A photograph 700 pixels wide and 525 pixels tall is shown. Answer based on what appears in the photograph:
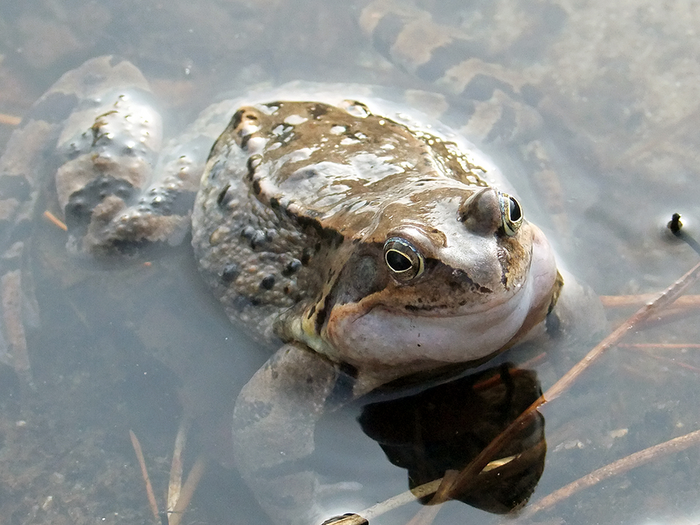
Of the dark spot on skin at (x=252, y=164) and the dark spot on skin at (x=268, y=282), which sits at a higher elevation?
the dark spot on skin at (x=252, y=164)

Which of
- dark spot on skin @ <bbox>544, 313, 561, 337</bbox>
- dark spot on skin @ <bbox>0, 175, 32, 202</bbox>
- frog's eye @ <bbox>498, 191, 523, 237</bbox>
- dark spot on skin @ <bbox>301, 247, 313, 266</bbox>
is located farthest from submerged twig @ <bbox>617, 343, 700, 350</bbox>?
dark spot on skin @ <bbox>0, 175, 32, 202</bbox>

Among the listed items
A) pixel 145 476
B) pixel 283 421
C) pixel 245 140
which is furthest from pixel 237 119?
pixel 145 476

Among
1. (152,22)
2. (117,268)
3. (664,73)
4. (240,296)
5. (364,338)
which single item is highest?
(664,73)

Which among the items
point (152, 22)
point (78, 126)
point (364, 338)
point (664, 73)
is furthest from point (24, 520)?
point (664, 73)

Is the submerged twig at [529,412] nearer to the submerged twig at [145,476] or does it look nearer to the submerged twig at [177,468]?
→ the submerged twig at [177,468]

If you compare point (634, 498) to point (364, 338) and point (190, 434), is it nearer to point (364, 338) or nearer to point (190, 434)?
point (364, 338)

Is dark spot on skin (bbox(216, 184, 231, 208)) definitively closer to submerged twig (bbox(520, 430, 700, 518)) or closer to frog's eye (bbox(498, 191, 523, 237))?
frog's eye (bbox(498, 191, 523, 237))

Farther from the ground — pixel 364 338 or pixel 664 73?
pixel 664 73

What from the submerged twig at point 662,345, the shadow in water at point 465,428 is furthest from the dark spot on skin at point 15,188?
the submerged twig at point 662,345
